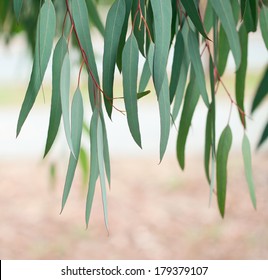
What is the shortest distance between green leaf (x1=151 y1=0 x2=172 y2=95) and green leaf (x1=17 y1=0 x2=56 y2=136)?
151 mm

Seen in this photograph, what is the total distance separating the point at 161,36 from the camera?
0.92m

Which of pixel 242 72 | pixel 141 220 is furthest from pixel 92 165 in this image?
pixel 141 220

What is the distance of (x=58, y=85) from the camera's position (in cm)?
100

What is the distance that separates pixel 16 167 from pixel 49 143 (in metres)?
3.66

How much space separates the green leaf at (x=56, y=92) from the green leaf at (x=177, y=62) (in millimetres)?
197

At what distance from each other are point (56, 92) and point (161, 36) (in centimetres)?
18

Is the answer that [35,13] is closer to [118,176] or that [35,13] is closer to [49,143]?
[49,143]

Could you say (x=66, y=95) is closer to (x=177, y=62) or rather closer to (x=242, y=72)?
(x=177, y=62)

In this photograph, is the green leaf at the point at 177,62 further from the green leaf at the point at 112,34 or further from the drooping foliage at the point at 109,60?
the green leaf at the point at 112,34

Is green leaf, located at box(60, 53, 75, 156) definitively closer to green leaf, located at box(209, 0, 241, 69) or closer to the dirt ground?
green leaf, located at box(209, 0, 241, 69)

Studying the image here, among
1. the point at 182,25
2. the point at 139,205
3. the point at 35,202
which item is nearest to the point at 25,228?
the point at 35,202

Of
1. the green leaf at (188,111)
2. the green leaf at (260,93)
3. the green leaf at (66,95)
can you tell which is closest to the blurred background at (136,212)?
the green leaf at (188,111)

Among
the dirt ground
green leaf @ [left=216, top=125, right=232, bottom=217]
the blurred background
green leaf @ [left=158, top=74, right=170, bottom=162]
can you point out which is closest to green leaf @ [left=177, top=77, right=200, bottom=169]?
green leaf @ [left=216, top=125, right=232, bottom=217]

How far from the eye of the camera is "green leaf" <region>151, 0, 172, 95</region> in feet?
2.96
